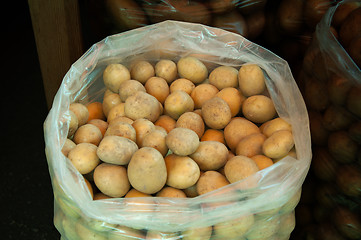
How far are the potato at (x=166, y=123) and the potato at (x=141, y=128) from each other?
0.07 m

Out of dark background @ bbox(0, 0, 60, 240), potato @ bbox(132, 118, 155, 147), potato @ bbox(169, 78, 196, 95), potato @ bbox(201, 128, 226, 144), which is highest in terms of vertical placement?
potato @ bbox(169, 78, 196, 95)

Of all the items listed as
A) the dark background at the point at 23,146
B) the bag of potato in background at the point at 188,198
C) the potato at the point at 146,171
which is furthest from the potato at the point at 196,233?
the dark background at the point at 23,146

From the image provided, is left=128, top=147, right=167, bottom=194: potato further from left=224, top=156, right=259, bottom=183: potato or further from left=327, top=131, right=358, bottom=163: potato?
left=327, top=131, right=358, bottom=163: potato

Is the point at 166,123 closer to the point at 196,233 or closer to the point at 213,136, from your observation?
the point at 213,136

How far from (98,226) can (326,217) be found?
68 centimetres

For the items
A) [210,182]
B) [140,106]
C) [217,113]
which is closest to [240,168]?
[210,182]

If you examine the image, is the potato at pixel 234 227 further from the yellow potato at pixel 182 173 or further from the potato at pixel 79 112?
the potato at pixel 79 112

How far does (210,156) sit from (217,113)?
0.12 metres

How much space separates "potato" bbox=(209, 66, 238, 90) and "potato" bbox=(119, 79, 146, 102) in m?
0.20

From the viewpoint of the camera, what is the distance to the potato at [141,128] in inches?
32.6

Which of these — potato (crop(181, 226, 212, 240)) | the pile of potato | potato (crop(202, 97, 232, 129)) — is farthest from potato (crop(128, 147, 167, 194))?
potato (crop(202, 97, 232, 129))

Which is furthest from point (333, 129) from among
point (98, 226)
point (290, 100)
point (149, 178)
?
point (98, 226)

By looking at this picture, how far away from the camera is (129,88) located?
928 millimetres

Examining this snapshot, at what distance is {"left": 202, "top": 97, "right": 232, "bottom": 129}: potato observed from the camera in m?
0.87
